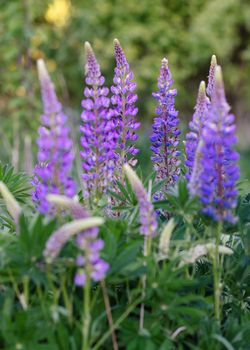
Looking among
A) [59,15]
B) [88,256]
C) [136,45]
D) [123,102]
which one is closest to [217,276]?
[88,256]

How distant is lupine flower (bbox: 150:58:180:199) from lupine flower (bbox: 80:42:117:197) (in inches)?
14.8

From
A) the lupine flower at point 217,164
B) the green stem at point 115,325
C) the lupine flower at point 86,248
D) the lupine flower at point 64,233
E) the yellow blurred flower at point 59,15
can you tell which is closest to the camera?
the lupine flower at point 64,233

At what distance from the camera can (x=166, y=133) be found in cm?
294

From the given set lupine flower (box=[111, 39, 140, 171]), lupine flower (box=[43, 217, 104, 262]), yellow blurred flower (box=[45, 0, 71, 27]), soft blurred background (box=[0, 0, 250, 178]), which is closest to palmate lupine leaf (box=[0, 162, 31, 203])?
lupine flower (box=[111, 39, 140, 171])

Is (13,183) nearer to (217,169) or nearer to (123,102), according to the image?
(123,102)

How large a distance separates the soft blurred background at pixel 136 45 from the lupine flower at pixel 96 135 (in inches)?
249

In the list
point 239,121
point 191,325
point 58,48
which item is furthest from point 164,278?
point 239,121

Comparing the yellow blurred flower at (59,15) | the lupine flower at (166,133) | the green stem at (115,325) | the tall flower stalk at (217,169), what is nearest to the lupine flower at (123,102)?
the lupine flower at (166,133)

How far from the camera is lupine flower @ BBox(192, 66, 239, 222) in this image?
2.20 metres

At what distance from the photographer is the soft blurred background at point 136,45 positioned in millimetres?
9258

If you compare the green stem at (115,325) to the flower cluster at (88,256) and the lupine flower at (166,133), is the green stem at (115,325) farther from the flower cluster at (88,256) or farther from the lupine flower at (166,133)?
the lupine flower at (166,133)

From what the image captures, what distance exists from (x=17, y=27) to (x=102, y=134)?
21.5ft

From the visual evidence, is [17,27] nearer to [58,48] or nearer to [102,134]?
[58,48]

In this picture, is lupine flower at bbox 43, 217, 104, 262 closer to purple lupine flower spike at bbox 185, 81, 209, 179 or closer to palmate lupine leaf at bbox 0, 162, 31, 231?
purple lupine flower spike at bbox 185, 81, 209, 179
